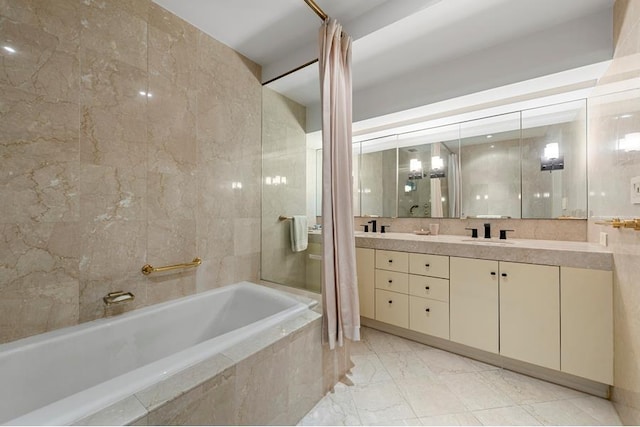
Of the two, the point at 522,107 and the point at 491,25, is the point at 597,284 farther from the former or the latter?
the point at 491,25

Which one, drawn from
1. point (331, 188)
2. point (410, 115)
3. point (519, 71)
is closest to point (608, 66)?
point (519, 71)

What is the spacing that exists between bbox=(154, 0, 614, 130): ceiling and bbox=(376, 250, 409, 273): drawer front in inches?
51.0

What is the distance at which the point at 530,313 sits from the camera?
1597 millimetres

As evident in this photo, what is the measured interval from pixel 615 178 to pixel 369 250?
5.21 ft

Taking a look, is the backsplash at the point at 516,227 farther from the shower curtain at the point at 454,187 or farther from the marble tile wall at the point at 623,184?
the marble tile wall at the point at 623,184

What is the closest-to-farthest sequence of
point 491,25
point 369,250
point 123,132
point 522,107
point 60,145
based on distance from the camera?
point 60,145 < point 123,132 < point 491,25 < point 522,107 < point 369,250

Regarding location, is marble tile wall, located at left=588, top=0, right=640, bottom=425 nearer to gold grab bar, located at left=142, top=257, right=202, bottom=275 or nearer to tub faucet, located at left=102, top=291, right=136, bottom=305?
gold grab bar, located at left=142, top=257, right=202, bottom=275

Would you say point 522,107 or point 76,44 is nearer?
point 76,44

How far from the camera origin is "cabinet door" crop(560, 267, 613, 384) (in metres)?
1.40

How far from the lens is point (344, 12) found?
1.63 metres

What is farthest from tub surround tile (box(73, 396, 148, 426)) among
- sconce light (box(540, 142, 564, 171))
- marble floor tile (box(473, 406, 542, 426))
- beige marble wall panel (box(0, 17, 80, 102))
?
sconce light (box(540, 142, 564, 171))

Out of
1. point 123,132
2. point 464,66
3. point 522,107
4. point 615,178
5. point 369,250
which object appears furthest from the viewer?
point 369,250

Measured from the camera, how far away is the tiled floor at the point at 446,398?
1326 mm

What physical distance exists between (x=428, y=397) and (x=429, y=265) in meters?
0.88
